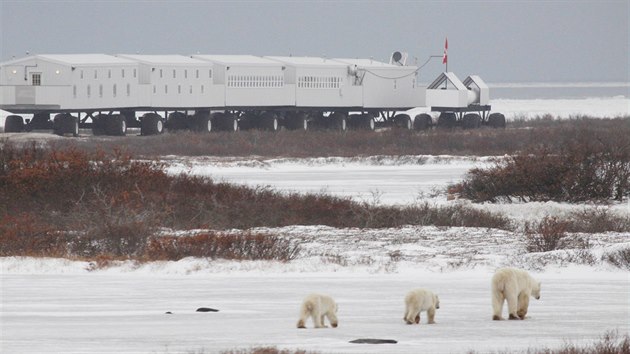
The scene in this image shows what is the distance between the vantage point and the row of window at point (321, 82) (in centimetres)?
7781

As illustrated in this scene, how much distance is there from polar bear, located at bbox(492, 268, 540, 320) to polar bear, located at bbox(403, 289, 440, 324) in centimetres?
59

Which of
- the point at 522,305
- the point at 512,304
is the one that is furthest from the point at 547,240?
the point at 512,304

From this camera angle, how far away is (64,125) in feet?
201

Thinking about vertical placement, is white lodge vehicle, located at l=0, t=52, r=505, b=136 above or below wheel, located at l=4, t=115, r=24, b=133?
above

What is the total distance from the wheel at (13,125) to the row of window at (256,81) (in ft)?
49.7

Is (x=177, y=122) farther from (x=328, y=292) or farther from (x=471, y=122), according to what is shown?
(x=328, y=292)

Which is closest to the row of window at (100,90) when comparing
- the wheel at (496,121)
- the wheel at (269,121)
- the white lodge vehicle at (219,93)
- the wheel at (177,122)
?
the white lodge vehicle at (219,93)

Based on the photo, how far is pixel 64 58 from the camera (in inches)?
2598

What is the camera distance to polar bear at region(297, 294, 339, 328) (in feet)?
40.3

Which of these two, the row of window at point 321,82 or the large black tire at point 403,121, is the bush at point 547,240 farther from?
the large black tire at point 403,121

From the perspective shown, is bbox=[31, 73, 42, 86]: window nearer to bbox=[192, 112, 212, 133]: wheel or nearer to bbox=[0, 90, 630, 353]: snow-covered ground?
bbox=[192, 112, 212, 133]: wheel

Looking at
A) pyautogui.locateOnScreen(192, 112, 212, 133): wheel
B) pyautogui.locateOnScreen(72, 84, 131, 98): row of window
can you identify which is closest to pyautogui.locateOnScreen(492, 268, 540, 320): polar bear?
pyautogui.locateOnScreen(72, 84, 131, 98): row of window

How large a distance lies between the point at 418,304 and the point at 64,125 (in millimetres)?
50401

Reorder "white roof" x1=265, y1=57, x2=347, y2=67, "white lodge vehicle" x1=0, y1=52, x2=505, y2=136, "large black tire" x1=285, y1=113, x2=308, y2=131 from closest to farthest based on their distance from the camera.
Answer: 1. "white lodge vehicle" x1=0, y1=52, x2=505, y2=136
2. "large black tire" x1=285, y1=113, x2=308, y2=131
3. "white roof" x1=265, y1=57, x2=347, y2=67
